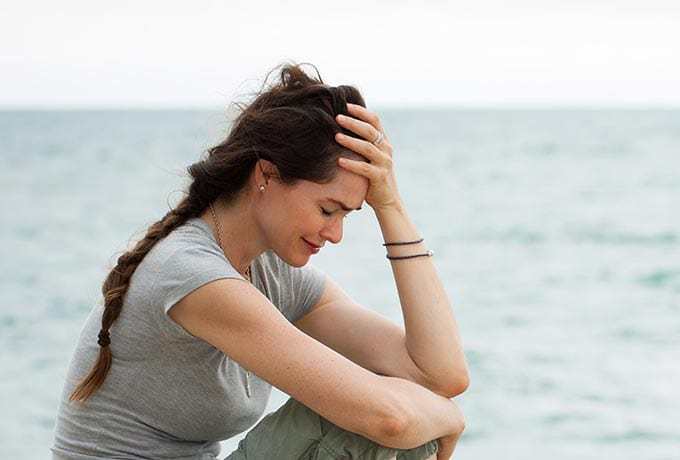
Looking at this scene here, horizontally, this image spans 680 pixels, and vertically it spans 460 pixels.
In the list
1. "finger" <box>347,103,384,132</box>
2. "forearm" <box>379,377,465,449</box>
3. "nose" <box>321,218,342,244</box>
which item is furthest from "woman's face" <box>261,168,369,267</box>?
"forearm" <box>379,377,465,449</box>

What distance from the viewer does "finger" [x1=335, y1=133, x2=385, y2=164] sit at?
2568 millimetres

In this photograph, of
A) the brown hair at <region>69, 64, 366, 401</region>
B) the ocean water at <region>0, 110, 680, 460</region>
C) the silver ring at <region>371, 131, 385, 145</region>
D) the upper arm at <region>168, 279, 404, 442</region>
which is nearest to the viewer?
the upper arm at <region>168, 279, 404, 442</region>

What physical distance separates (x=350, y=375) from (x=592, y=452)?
4945mm

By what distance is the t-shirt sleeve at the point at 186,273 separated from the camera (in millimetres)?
2455

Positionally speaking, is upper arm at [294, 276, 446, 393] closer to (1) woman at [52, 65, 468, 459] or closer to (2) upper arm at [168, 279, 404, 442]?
(1) woman at [52, 65, 468, 459]

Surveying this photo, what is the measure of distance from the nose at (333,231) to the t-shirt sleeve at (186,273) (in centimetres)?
24

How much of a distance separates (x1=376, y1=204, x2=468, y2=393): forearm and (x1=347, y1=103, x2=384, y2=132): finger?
0.86ft

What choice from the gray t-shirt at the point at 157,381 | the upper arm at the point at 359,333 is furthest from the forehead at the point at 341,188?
the upper arm at the point at 359,333

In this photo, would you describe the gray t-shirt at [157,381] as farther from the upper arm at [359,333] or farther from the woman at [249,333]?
the upper arm at [359,333]

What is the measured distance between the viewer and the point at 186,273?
247cm

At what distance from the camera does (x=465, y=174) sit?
25.1m

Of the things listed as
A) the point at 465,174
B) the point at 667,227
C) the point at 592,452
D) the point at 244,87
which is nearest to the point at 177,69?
the point at 465,174

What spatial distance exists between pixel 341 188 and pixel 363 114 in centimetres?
17

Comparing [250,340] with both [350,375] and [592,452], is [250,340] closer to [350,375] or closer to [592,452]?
[350,375]
